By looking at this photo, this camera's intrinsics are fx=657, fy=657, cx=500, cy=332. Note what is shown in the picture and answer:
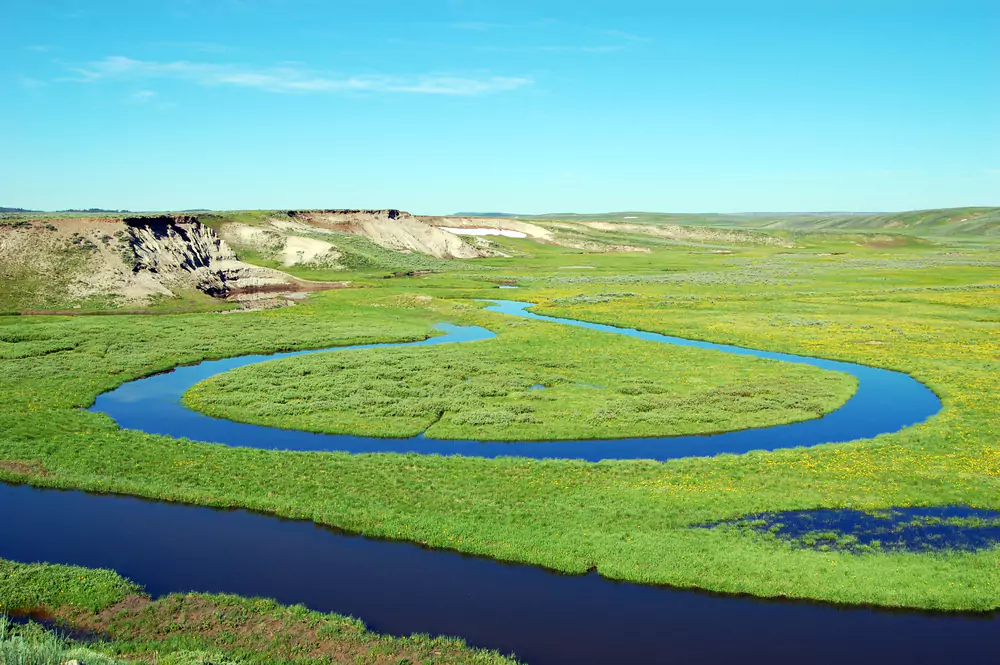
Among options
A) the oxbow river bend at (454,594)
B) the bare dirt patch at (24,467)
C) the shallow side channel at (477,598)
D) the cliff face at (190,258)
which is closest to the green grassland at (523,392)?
the bare dirt patch at (24,467)

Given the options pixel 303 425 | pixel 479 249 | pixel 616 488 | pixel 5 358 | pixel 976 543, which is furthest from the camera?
pixel 479 249

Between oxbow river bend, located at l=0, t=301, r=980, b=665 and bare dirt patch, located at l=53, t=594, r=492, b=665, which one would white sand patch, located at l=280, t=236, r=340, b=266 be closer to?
oxbow river bend, located at l=0, t=301, r=980, b=665

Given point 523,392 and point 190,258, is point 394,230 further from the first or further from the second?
point 523,392

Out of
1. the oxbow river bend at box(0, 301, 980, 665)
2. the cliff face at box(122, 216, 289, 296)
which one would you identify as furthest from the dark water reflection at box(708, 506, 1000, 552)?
the cliff face at box(122, 216, 289, 296)

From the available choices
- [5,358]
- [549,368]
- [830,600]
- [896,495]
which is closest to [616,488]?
[830,600]

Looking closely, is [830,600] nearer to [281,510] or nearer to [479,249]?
[281,510]

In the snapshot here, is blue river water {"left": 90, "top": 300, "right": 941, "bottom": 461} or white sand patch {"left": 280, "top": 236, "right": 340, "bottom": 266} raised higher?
white sand patch {"left": 280, "top": 236, "right": 340, "bottom": 266}

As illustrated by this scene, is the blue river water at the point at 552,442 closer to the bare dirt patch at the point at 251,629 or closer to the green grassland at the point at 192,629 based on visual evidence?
the green grassland at the point at 192,629
